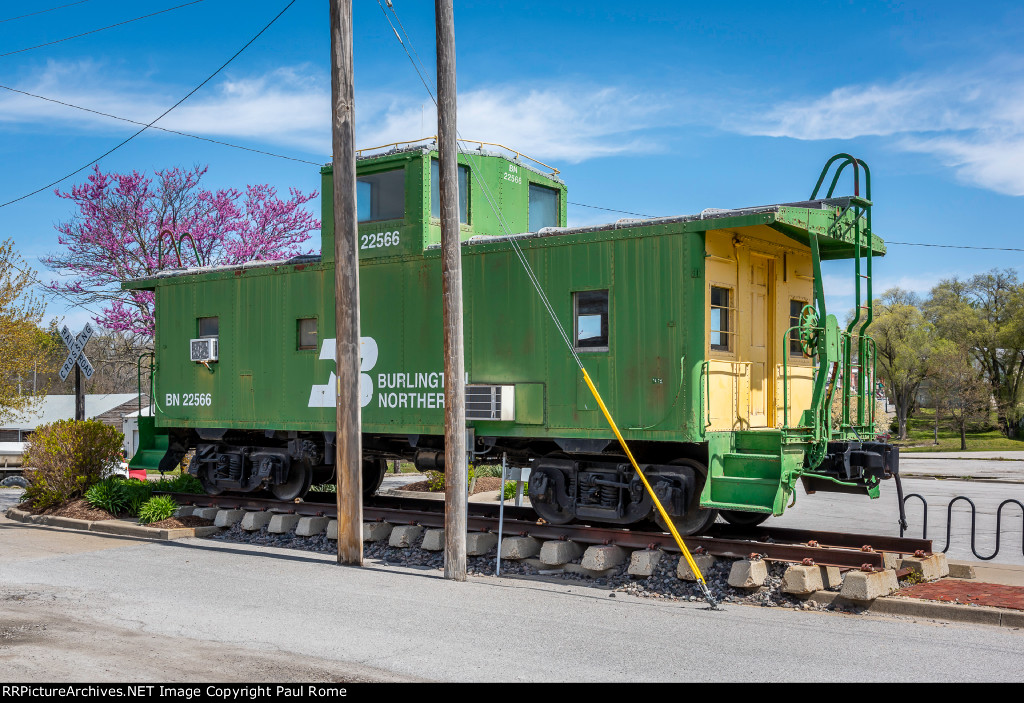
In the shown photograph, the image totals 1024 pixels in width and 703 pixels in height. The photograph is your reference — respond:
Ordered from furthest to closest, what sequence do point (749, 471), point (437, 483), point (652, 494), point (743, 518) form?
point (437, 483) < point (743, 518) < point (749, 471) < point (652, 494)

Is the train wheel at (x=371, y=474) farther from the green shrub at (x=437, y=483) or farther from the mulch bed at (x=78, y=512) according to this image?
the mulch bed at (x=78, y=512)

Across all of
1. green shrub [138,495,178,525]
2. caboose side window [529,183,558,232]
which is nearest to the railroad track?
green shrub [138,495,178,525]

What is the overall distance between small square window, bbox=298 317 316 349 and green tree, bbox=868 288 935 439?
53.0 meters

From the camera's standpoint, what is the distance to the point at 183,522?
14039 millimetres

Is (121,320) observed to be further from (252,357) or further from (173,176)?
(252,357)

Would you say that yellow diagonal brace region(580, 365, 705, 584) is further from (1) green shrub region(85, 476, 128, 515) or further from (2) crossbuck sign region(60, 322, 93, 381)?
(2) crossbuck sign region(60, 322, 93, 381)

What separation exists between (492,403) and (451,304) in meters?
1.64

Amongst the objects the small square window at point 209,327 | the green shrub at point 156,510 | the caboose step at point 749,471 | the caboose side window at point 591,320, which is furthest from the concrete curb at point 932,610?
the small square window at point 209,327

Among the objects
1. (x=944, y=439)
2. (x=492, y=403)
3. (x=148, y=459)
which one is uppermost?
(x=492, y=403)

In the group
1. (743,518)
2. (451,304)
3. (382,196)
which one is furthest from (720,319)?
(382,196)

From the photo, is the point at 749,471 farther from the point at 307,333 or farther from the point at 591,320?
the point at 307,333

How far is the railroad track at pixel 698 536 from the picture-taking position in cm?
948

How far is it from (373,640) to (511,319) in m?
5.24

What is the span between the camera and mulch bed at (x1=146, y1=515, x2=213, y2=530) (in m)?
13.8
